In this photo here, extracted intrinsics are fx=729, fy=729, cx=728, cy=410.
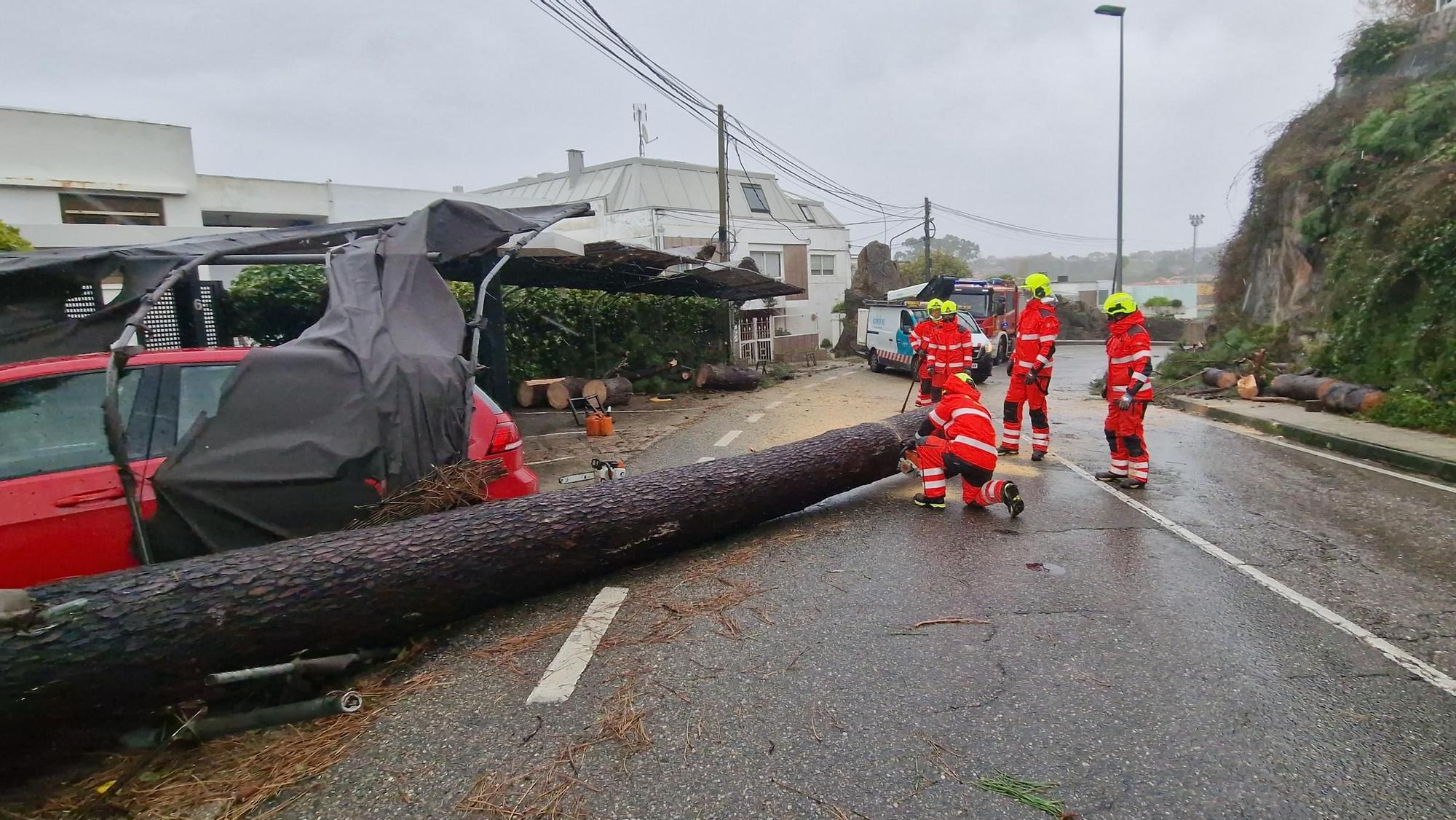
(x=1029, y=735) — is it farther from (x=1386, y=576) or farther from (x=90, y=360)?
(x=90, y=360)

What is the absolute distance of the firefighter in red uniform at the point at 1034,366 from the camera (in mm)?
8141

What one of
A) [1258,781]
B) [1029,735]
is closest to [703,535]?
[1029,735]

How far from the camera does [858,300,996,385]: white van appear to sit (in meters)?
18.3

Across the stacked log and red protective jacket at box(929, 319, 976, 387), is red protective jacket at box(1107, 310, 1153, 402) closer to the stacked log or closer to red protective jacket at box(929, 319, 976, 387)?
red protective jacket at box(929, 319, 976, 387)

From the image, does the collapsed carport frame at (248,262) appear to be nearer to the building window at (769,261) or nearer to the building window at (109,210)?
the building window at (109,210)

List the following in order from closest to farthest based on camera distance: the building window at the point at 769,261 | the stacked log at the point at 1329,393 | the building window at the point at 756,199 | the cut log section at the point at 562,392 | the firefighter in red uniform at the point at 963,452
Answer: the firefighter in red uniform at the point at 963,452 → the stacked log at the point at 1329,393 → the cut log section at the point at 562,392 → the building window at the point at 769,261 → the building window at the point at 756,199

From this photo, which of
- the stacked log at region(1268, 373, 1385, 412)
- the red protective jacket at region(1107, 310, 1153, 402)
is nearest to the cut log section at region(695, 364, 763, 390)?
the stacked log at region(1268, 373, 1385, 412)

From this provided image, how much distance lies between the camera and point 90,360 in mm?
3877

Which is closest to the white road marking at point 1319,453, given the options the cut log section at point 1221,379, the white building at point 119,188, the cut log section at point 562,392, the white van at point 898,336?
the cut log section at point 1221,379

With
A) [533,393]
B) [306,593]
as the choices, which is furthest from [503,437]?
[533,393]

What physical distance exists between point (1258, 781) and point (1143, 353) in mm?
5068

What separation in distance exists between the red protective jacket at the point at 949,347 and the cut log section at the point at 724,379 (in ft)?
24.5

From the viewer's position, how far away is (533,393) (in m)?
13.6

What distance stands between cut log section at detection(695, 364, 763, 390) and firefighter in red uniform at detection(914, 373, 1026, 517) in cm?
1073
